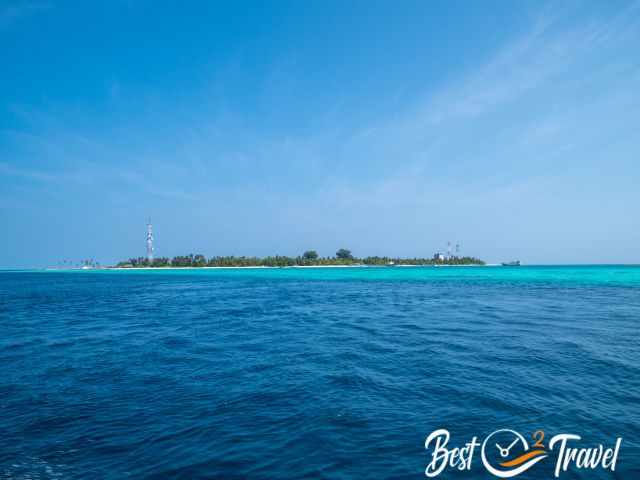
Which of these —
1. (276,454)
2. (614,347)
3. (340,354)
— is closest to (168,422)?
(276,454)

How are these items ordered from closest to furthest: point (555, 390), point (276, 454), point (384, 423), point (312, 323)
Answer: point (276, 454), point (384, 423), point (555, 390), point (312, 323)

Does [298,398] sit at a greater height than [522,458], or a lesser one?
greater

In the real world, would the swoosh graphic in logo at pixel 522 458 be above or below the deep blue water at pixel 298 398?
below

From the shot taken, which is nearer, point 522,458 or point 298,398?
point 522,458

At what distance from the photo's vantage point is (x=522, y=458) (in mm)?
7953

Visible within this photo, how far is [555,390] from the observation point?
11602mm

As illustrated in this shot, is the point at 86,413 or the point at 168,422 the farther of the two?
the point at 86,413

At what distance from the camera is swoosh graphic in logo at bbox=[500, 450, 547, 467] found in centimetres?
779

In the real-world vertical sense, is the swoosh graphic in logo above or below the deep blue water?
below

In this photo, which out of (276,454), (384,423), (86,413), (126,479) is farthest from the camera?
(86,413)

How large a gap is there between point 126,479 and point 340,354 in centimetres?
1126

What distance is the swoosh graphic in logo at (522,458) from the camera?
307 inches

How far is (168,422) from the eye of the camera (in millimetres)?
9711

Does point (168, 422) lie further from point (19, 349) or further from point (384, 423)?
point (19, 349)
